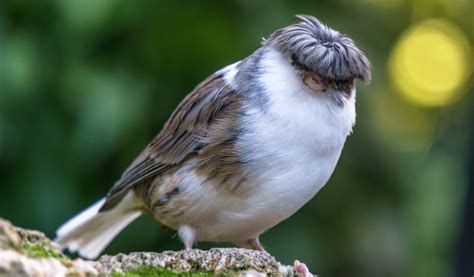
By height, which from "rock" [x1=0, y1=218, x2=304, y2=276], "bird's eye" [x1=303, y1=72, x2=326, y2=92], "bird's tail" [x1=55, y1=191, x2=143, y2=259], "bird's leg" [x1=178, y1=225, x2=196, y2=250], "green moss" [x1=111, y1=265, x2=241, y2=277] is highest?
"bird's eye" [x1=303, y1=72, x2=326, y2=92]

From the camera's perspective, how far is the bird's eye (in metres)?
3.58

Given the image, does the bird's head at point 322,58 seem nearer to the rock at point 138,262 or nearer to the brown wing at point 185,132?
the brown wing at point 185,132

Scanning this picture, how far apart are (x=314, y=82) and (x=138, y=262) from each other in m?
1.23

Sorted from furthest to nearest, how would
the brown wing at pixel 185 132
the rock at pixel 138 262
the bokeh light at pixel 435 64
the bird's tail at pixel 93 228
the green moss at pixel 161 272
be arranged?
the bokeh light at pixel 435 64 < the bird's tail at pixel 93 228 < the brown wing at pixel 185 132 < the green moss at pixel 161 272 < the rock at pixel 138 262

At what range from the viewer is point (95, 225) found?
4.57 metres

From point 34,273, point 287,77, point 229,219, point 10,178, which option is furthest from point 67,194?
point 34,273

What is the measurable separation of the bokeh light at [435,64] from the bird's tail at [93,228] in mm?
3689

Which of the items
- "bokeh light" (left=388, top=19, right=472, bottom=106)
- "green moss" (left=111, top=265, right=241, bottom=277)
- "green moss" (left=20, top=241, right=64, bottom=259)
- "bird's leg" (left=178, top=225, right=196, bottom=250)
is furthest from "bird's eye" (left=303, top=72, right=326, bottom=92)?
"bokeh light" (left=388, top=19, right=472, bottom=106)

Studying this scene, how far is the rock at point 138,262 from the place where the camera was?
2.28 m

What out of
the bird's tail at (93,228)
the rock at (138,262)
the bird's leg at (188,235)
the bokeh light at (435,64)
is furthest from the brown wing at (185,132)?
the bokeh light at (435,64)

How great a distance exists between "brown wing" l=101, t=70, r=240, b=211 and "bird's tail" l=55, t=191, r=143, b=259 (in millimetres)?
184

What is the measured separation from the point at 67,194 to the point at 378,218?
6.92 ft

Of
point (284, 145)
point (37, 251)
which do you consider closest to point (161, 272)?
point (37, 251)

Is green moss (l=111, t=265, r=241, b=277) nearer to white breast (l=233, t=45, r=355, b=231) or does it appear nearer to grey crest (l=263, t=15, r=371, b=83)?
white breast (l=233, t=45, r=355, b=231)
